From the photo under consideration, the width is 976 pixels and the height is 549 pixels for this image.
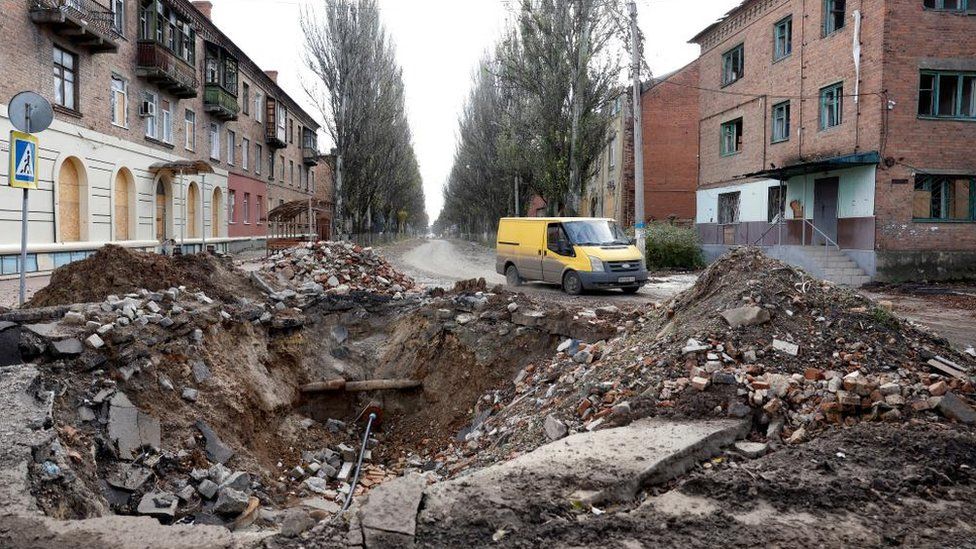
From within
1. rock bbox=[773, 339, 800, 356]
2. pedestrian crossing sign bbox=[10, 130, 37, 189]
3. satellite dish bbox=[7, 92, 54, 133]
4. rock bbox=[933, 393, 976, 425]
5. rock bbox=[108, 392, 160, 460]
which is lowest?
rock bbox=[108, 392, 160, 460]

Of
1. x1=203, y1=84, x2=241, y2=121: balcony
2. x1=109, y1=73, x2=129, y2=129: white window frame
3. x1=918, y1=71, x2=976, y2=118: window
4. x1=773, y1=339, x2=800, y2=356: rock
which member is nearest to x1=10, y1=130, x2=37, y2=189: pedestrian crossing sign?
x1=773, y1=339, x2=800, y2=356: rock

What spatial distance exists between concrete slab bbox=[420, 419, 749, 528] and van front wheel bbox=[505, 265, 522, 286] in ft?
44.1

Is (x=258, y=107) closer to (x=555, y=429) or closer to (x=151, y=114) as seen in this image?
(x=151, y=114)

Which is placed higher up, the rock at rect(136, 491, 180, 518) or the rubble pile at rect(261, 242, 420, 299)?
the rubble pile at rect(261, 242, 420, 299)

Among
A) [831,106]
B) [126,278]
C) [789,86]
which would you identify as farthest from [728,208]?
[126,278]

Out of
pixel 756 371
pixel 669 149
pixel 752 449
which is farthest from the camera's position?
pixel 669 149

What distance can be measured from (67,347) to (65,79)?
15.3 m

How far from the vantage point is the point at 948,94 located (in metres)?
19.3

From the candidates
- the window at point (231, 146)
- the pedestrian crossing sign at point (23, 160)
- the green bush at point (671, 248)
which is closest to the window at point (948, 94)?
the green bush at point (671, 248)

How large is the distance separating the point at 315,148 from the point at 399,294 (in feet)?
147

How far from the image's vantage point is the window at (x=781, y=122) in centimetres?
2358

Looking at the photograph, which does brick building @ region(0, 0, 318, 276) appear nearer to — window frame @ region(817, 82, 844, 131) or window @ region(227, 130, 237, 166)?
window @ region(227, 130, 237, 166)

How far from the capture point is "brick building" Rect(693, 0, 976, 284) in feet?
61.5

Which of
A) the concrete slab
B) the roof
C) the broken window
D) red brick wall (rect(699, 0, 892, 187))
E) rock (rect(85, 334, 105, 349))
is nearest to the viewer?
the concrete slab
